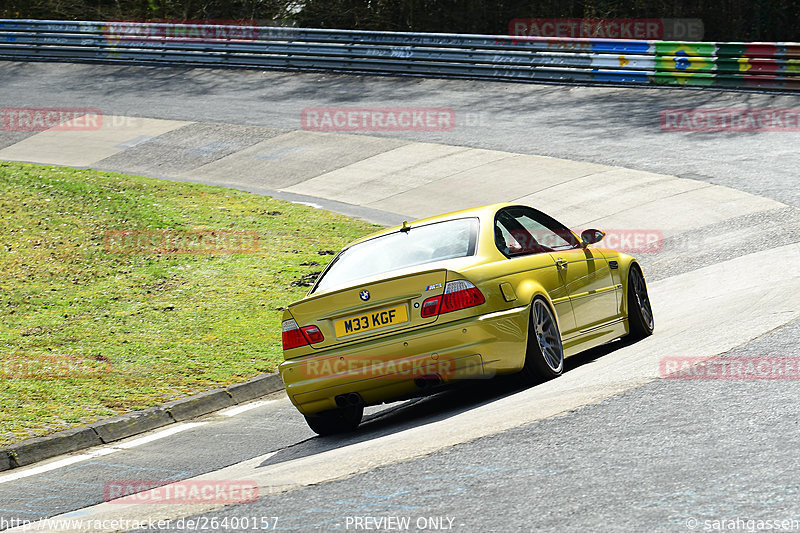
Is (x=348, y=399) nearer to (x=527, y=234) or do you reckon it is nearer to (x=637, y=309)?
(x=527, y=234)

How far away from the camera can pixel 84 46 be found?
31531 mm

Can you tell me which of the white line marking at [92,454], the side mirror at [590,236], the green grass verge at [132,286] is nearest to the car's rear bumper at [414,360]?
the white line marking at [92,454]

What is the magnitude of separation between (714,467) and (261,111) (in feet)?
68.0

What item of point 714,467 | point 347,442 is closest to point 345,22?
point 347,442

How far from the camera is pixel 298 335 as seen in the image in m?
7.45

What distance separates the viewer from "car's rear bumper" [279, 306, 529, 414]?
706 centimetres

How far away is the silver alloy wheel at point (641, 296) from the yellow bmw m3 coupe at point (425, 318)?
4.16ft

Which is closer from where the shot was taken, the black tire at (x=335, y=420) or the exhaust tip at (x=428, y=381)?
the exhaust tip at (x=428, y=381)

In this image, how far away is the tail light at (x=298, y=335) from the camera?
737cm

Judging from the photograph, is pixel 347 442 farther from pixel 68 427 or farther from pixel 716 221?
pixel 716 221

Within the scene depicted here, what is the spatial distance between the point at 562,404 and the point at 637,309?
2883 mm

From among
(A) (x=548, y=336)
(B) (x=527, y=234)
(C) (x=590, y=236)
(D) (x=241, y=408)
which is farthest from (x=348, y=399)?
(C) (x=590, y=236)

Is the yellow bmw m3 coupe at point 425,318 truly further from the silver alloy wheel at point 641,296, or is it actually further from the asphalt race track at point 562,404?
the silver alloy wheel at point 641,296

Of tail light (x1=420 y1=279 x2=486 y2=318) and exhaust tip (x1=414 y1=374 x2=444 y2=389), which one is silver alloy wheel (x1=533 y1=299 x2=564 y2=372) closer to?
tail light (x1=420 y1=279 x2=486 y2=318)
